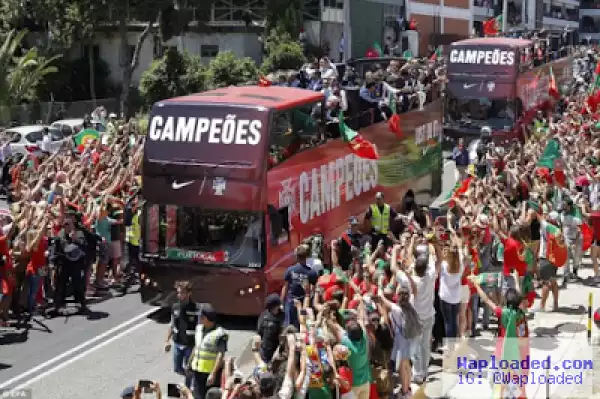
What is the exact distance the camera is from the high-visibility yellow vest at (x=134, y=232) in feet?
57.2

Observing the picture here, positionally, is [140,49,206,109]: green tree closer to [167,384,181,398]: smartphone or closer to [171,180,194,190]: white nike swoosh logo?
[171,180,194,190]: white nike swoosh logo

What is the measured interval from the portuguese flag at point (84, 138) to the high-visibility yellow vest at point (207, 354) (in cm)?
1338

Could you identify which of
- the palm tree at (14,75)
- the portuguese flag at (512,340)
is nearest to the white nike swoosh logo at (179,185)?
the portuguese flag at (512,340)

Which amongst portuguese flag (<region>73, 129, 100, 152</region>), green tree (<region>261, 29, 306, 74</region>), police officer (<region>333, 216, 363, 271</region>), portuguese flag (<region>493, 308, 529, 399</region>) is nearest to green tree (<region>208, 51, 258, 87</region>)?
green tree (<region>261, 29, 306, 74</region>)

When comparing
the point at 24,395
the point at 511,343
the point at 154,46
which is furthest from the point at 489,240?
the point at 154,46

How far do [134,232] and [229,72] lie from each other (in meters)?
23.5

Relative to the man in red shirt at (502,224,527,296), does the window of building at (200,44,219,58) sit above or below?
above

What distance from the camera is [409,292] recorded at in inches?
467

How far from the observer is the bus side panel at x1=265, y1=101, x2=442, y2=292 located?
50.0 ft

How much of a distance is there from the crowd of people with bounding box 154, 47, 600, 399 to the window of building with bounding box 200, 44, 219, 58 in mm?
29128

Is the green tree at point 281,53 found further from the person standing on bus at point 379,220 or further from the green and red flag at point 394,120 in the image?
the person standing on bus at point 379,220

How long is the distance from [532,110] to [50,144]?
50.6 ft

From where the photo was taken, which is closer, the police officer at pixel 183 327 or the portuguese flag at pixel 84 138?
the police officer at pixel 183 327

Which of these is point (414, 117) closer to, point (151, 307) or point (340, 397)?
point (151, 307)
